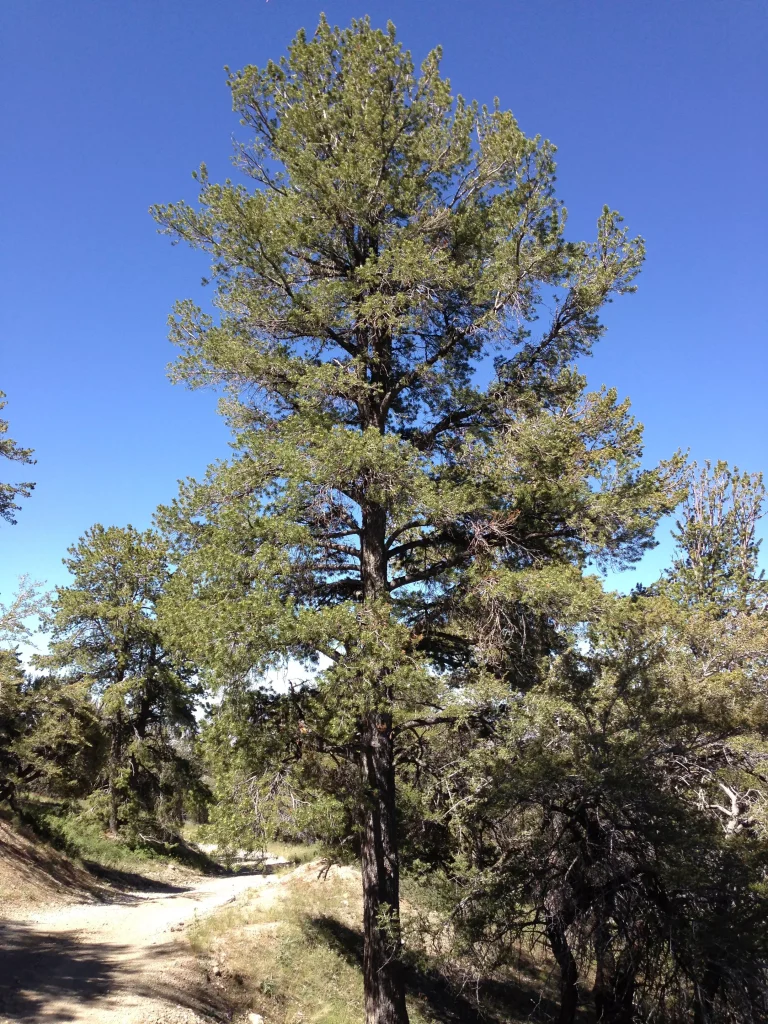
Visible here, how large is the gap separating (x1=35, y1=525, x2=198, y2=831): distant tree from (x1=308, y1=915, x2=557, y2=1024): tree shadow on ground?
34.4ft

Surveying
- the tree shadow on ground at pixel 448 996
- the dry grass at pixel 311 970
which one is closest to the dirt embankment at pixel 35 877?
the dry grass at pixel 311 970

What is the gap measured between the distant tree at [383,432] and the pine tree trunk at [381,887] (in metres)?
0.03

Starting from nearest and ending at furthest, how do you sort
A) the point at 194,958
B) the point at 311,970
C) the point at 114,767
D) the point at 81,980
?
the point at 81,980, the point at 194,958, the point at 311,970, the point at 114,767

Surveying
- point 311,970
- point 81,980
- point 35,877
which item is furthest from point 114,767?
point 81,980

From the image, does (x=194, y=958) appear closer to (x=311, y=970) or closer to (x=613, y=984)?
(x=311, y=970)

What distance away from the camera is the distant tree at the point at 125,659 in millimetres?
21469

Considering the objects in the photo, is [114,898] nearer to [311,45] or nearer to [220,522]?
[220,522]

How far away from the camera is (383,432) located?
1047cm

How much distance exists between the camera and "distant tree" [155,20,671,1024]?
784cm

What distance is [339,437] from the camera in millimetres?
8102

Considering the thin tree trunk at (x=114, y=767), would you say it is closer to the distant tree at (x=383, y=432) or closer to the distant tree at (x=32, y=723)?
the distant tree at (x=32, y=723)

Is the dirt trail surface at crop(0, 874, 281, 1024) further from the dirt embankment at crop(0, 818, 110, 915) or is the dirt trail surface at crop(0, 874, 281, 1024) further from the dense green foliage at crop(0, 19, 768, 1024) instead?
the dense green foliage at crop(0, 19, 768, 1024)

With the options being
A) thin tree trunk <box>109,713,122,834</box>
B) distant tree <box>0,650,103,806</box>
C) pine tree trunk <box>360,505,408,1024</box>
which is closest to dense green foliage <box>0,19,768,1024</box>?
pine tree trunk <box>360,505,408,1024</box>

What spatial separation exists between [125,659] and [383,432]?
52.7ft
